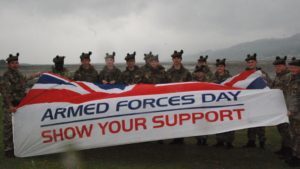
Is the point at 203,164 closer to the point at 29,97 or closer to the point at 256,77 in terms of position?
the point at 256,77

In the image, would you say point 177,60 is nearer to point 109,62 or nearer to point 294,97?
point 109,62

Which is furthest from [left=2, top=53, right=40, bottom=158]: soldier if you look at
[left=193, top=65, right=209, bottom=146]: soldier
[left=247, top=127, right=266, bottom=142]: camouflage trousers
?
[left=247, top=127, right=266, bottom=142]: camouflage trousers

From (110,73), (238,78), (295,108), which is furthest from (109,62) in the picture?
(295,108)

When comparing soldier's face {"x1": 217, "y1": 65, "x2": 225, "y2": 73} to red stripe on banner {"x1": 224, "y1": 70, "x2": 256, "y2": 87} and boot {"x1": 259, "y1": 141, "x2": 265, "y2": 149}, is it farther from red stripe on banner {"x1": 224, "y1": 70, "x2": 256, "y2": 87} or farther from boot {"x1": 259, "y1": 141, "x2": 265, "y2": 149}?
boot {"x1": 259, "y1": 141, "x2": 265, "y2": 149}

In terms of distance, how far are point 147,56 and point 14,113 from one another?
4.12 m

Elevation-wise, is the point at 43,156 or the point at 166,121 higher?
the point at 166,121

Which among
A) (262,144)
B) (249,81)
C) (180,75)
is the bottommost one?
(262,144)

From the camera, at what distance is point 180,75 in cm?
1013

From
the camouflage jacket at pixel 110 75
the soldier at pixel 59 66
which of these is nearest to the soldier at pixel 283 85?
the camouflage jacket at pixel 110 75

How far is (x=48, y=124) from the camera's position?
8375 mm

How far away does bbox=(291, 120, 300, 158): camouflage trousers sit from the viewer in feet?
25.4

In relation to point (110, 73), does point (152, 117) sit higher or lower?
lower

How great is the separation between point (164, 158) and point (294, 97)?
3.20 meters

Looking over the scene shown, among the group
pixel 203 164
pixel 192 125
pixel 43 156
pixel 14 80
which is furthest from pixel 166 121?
pixel 14 80
